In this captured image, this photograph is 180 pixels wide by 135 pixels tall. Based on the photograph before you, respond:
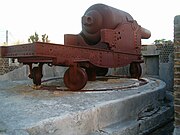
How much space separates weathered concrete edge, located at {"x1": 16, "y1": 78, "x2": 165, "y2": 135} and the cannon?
0.91 metres

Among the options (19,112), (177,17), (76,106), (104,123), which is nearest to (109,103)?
(104,123)

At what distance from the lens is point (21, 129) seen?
1858 millimetres

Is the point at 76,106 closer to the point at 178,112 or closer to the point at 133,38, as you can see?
the point at 178,112

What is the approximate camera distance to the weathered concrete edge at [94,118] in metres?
2.09

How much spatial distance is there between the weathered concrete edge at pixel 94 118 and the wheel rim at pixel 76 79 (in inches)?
34.1

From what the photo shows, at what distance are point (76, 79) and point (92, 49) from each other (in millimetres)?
696

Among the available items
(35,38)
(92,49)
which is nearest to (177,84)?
(92,49)

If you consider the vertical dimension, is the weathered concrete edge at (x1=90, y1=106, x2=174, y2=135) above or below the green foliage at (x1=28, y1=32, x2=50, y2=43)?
below

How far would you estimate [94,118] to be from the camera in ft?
8.49

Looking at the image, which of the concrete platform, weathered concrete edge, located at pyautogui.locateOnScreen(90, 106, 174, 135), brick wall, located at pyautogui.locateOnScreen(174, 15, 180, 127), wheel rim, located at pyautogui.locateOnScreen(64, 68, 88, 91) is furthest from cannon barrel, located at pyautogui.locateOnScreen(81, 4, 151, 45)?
brick wall, located at pyautogui.locateOnScreen(174, 15, 180, 127)

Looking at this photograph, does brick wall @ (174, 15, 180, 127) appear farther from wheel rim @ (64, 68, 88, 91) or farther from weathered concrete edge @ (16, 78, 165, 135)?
wheel rim @ (64, 68, 88, 91)

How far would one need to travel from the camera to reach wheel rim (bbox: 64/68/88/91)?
3.72m

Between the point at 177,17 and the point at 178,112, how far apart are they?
972 mm

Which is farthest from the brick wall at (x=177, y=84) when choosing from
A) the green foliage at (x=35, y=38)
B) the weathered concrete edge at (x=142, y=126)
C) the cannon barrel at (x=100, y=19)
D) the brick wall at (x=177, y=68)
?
the green foliage at (x=35, y=38)
